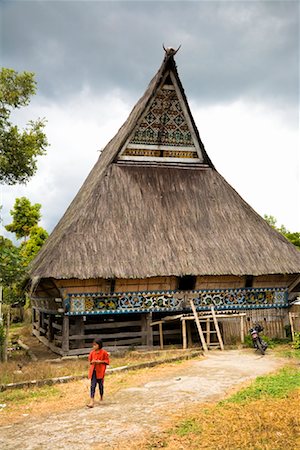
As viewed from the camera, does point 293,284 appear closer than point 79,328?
No

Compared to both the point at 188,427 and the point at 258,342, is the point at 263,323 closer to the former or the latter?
the point at 258,342

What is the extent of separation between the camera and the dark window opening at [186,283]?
16156 millimetres

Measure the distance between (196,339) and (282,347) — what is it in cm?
320

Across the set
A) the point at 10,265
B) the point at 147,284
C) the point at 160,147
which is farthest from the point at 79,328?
the point at 160,147

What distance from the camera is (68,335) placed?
14.8 m

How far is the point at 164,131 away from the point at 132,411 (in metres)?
12.8

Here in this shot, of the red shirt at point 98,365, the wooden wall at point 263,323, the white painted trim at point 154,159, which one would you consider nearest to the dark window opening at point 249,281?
the wooden wall at point 263,323

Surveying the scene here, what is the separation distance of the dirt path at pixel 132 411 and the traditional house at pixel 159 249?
380cm

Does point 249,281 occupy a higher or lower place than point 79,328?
higher

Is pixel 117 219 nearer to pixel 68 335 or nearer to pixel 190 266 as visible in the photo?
pixel 190 266

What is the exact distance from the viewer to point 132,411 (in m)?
7.84

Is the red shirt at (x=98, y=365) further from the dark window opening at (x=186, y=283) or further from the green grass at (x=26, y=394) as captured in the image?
the dark window opening at (x=186, y=283)

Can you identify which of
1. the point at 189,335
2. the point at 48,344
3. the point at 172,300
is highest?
the point at 172,300

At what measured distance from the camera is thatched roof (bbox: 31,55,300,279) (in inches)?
585
